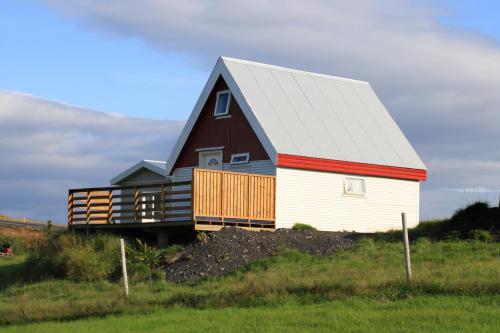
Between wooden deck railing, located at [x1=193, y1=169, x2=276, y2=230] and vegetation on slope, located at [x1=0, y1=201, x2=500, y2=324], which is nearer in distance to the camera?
vegetation on slope, located at [x1=0, y1=201, x2=500, y2=324]

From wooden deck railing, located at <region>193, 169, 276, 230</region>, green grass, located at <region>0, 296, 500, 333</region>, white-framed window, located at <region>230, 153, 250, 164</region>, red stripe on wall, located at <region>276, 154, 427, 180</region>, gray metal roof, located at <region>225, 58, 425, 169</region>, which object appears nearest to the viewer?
green grass, located at <region>0, 296, 500, 333</region>

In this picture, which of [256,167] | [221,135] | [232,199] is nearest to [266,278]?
[232,199]

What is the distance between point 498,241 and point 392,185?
9.80 m

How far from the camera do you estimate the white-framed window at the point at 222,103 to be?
3622cm

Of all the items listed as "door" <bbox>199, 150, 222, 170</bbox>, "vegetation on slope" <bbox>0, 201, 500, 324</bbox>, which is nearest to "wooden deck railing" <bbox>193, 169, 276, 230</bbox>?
"vegetation on slope" <bbox>0, 201, 500, 324</bbox>

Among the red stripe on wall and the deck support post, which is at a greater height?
the red stripe on wall

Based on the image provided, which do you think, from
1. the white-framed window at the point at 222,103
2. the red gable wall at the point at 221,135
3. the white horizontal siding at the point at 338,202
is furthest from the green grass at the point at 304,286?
the white-framed window at the point at 222,103

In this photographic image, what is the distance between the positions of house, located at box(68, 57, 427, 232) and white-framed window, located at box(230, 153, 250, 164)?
0.04 meters

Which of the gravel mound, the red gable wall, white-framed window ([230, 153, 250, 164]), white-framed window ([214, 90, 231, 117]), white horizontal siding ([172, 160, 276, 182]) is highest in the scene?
white-framed window ([214, 90, 231, 117])

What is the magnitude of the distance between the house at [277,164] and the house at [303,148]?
0.04 metres

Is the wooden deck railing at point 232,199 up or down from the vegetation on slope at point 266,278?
up

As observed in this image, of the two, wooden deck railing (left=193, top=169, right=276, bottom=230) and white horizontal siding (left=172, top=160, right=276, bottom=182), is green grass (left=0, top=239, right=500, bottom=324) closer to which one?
wooden deck railing (left=193, top=169, right=276, bottom=230)

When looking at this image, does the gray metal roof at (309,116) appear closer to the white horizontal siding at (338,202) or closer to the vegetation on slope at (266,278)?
the white horizontal siding at (338,202)

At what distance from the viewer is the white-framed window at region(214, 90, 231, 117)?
36.2 m
